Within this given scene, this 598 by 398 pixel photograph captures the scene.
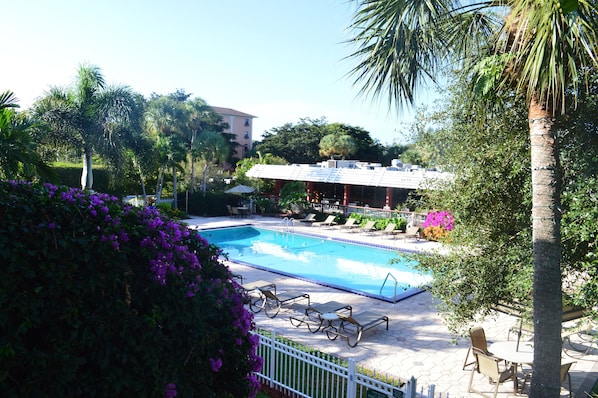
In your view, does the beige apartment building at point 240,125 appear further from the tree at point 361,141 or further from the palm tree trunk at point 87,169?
the palm tree trunk at point 87,169

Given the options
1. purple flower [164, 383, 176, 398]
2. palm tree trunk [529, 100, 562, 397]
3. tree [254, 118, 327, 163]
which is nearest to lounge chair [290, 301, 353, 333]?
palm tree trunk [529, 100, 562, 397]

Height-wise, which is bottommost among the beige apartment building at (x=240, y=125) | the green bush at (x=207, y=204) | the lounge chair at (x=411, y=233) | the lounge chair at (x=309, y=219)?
the lounge chair at (x=411, y=233)

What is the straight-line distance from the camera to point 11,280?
2111mm

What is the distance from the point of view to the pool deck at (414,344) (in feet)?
24.5

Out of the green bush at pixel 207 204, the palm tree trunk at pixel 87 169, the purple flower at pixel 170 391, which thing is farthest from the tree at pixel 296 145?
the purple flower at pixel 170 391

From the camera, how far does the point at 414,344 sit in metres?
9.07

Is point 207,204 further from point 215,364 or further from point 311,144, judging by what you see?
point 311,144

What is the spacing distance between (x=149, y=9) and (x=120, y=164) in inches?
418

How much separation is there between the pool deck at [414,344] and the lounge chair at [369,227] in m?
10.6

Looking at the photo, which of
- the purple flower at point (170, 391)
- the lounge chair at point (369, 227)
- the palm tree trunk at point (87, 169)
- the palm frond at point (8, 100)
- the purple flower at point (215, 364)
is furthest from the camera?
the lounge chair at point (369, 227)

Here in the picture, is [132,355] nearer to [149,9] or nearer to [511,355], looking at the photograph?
[511,355]

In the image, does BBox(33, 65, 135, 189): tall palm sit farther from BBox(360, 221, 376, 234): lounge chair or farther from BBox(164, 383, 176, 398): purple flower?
BBox(164, 383, 176, 398): purple flower

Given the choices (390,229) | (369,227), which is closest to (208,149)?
(369,227)

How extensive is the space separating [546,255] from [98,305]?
4.10m
